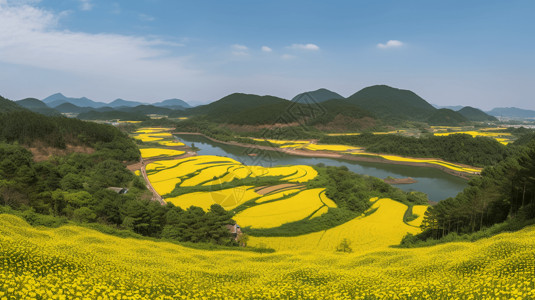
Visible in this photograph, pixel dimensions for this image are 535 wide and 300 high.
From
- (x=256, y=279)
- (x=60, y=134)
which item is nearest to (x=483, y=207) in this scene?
(x=256, y=279)

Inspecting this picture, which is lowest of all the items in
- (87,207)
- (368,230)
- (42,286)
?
(368,230)

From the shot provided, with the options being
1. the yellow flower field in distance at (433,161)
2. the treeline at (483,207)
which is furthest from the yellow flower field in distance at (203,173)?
the yellow flower field in distance at (433,161)

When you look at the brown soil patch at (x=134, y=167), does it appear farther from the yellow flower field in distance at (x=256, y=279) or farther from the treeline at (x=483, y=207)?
the treeline at (x=483, y=207)

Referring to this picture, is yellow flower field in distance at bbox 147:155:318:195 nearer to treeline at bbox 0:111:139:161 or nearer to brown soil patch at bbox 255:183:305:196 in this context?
brown soil patch at bbox 255:183:305:196

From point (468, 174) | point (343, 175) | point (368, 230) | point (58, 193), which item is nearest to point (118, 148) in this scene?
point (58, 193)

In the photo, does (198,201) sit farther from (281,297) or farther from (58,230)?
(281,297)
